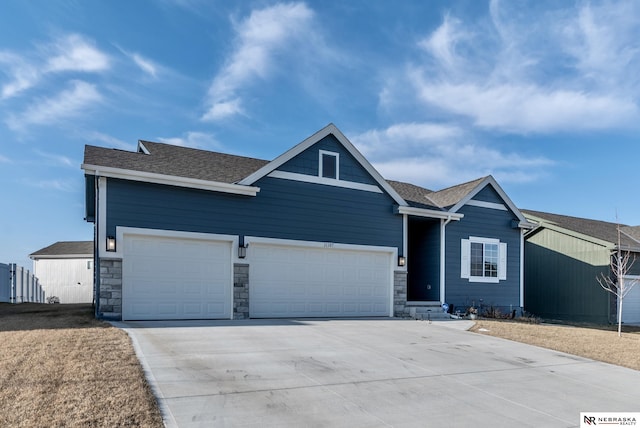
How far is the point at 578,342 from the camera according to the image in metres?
11.0

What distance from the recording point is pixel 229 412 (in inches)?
185

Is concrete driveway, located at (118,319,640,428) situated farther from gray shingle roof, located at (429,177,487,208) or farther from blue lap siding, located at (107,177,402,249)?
gray shingle roof, located at (429,177,487,208)

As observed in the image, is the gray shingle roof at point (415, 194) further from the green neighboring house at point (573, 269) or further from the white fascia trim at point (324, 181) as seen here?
the green neighboring house at point (573, 269)

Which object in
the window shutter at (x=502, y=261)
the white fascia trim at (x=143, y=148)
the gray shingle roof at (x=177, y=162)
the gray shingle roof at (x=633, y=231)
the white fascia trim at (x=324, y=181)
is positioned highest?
the white fascia trim at (x=143, y=148)

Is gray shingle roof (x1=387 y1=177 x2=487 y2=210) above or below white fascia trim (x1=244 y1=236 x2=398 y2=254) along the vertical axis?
above

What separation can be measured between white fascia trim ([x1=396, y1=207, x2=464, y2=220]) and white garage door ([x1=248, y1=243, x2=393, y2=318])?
5.32ft

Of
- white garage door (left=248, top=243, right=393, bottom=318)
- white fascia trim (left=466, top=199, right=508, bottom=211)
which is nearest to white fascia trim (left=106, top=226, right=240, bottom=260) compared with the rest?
white garage door (left=248, top=243, right=393, bottom=318)

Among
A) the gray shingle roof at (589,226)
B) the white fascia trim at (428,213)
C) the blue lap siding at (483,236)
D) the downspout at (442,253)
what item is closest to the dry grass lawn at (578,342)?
the downspout at (442,253)

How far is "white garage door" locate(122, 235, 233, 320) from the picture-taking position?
11.2m

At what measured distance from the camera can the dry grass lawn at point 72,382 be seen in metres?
4.05

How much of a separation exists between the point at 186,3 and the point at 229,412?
11.8 metres

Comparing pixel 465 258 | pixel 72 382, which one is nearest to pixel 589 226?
pixel 465 258

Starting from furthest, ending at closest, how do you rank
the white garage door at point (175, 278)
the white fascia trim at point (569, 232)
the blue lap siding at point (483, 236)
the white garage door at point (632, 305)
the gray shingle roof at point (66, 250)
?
1. the gray shingle roof at point (66, 250)
2. the white garage door at point (632, 305)
3. the white fascia trim at point (569, 232)
4. the blue lap siding at point (483, 236)
5. the white garage door at point (175, 278)

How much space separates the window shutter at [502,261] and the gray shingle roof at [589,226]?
5.08m
